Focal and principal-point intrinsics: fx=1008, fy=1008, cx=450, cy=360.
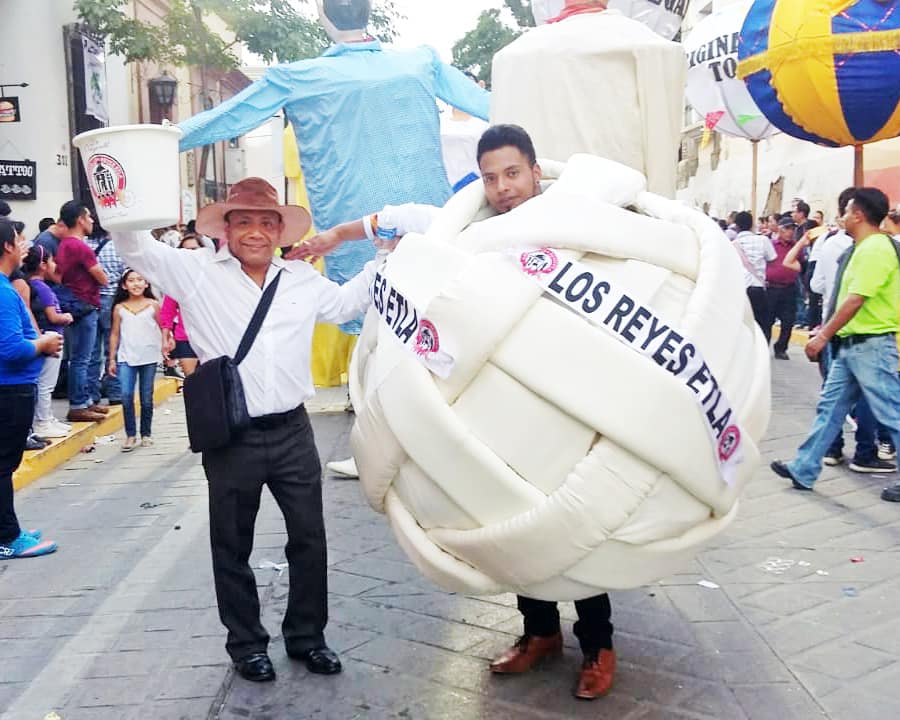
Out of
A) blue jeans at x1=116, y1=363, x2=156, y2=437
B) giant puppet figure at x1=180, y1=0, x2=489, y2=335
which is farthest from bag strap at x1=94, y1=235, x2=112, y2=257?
giant puppet figure at x1=180, y1=0, x2=489, y2=335

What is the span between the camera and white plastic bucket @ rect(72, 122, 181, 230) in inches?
123

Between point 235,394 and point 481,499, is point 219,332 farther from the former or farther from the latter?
point 481,499

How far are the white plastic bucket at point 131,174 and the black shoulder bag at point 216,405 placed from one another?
65cm

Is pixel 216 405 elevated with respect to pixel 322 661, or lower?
elevated

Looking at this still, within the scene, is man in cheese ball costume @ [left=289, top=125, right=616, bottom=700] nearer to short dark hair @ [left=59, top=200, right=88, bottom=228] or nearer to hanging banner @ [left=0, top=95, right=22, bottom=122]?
short dark hair @ [left=59, top=200, right=88, bottom=228]

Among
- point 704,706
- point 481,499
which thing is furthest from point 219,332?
point 704,706

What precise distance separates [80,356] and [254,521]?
5.41 m

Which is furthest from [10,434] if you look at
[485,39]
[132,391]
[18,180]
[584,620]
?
[485,39]

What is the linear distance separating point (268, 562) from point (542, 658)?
1809 mm

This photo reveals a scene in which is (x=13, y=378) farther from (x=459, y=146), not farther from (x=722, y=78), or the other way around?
(x=722, y=78)

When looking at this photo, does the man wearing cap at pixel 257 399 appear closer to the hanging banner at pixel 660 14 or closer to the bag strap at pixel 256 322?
the bag strap at pixel 256 322

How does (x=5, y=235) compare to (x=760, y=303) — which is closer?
(x=5, y=235)

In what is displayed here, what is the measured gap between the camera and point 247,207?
380cm

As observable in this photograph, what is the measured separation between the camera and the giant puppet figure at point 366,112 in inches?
236
